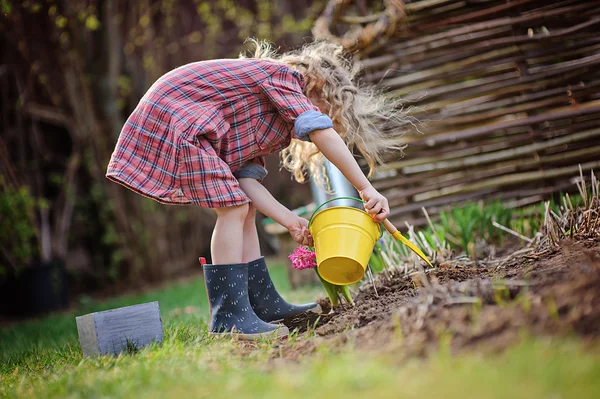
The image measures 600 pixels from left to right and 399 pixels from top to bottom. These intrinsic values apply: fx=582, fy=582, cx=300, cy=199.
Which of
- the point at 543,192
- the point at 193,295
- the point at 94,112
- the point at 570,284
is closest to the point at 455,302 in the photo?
the point at 570,284

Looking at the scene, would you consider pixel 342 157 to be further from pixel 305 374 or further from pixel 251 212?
pixel 305 374

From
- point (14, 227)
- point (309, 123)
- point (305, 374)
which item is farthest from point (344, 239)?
point (14, 227)

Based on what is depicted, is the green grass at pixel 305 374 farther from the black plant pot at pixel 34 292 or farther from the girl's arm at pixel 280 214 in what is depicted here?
the black plant pot at pixel 34 292

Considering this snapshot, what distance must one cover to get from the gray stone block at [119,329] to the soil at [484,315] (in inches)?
21.1

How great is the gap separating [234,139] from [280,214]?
1.11ft

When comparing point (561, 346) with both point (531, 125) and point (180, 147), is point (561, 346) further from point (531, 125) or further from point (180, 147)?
point (531, 125)

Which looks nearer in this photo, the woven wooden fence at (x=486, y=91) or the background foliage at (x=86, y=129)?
the woven wooden fence at (x=486, y=91)

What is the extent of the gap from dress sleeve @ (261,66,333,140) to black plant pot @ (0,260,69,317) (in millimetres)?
3713

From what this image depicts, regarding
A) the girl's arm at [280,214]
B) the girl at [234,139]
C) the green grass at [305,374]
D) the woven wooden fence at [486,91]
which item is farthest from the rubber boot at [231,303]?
the woven wooden fence at [486,91]

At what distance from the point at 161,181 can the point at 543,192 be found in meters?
2.20

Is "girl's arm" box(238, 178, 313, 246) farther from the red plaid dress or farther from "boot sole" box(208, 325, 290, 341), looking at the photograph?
"boot sole" box(208, 325, 290, 341)

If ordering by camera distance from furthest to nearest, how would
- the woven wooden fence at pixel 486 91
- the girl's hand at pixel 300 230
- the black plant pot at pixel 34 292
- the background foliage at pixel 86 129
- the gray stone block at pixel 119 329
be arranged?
the background foliage at pixel 86 129, the black plant pot at pixel 34 292, the woven wooden fence at pixel 486 91, the girl's hand at pixel 300 230, the gray stone block at pixel 119 329

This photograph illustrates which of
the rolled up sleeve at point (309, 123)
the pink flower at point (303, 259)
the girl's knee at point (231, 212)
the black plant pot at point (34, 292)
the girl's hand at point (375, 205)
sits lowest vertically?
the black plant pot at point (34, 292)

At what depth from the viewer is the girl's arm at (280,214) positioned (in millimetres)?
2246
